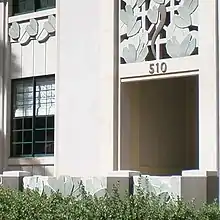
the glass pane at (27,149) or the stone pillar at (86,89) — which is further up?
the stone pillar at (86,89)

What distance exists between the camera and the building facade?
50.5 ft

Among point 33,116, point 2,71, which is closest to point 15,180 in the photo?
point 33,116

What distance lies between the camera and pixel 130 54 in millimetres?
16453

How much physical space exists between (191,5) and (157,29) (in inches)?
39.7

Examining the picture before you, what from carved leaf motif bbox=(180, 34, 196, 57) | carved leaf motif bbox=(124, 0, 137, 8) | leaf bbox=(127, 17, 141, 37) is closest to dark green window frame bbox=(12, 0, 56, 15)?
carved leaf motif bbox=(124, 0, 137, 8)

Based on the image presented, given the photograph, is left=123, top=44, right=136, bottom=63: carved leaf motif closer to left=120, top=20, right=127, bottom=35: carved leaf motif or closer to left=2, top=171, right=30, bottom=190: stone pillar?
left=120, top=20, right=127, bottom=35: carved leaf motif

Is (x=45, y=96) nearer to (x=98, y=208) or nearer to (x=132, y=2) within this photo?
(x=132, y=2)

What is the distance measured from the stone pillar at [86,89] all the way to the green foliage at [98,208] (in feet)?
9.23

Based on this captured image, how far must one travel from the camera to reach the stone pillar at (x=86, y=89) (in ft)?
54.8

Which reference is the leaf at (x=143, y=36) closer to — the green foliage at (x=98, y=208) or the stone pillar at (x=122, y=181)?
the stone pillar at (x=122, y=181)

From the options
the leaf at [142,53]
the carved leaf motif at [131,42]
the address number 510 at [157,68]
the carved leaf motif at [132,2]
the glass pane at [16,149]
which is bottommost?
the glass pane at [16,149]

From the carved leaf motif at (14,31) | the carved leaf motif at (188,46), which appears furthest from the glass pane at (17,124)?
the carved leaf motif at (188,46)

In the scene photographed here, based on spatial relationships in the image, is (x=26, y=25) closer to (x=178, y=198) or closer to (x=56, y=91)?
(x=56, y=91)

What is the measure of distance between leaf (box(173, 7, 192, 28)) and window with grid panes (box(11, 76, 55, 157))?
475cm
